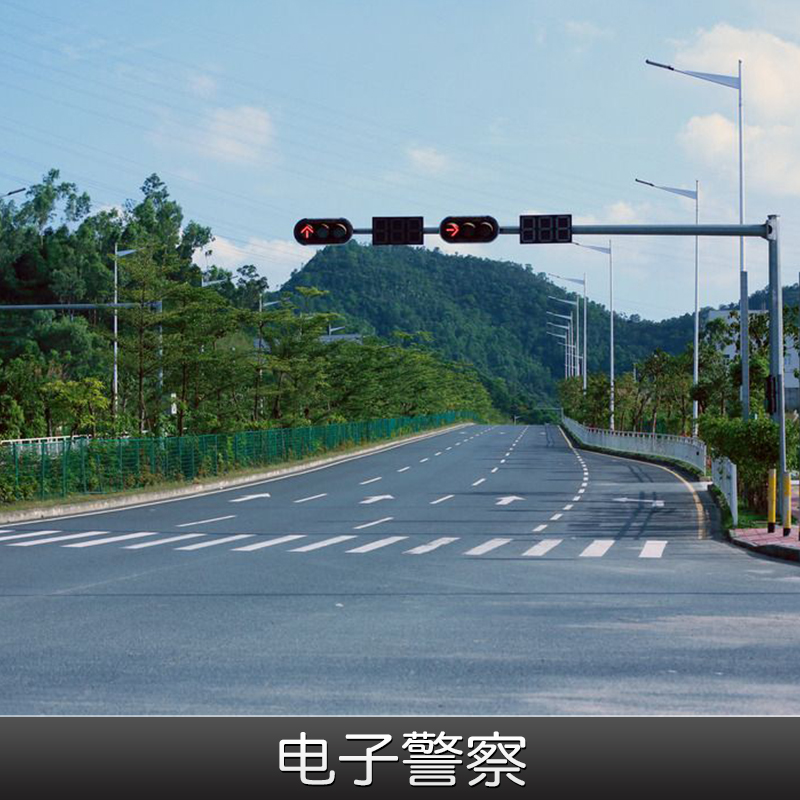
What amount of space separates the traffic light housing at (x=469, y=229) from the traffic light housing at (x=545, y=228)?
646 millimetres

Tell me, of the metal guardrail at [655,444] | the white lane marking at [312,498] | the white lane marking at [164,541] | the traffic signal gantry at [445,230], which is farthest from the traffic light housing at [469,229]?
→ the metal guardrail at [655,444]

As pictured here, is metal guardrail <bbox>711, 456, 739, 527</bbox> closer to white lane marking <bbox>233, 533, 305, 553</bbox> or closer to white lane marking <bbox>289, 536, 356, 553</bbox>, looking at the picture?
white lane marking <bbox>289, 536, 356, 553</bbox>

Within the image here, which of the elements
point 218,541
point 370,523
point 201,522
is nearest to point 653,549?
point 370,523

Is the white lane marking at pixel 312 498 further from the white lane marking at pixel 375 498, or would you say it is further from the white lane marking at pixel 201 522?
the white lane marking at pixel 201 522

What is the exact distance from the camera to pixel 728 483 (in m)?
24.4

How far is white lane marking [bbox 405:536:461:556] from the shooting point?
18.2m

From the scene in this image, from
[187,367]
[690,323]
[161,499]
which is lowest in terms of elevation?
[161,499]

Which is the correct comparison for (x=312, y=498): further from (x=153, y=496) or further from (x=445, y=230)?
(x=445, y=230)

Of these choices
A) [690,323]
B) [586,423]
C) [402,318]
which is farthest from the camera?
[402,318]

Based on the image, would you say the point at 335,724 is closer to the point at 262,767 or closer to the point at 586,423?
the point at 262,767

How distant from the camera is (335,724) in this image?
717 centimetres

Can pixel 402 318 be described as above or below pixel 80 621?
above

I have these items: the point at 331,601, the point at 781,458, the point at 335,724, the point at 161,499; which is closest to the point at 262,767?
the point at 335,724

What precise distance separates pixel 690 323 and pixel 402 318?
4254cm
